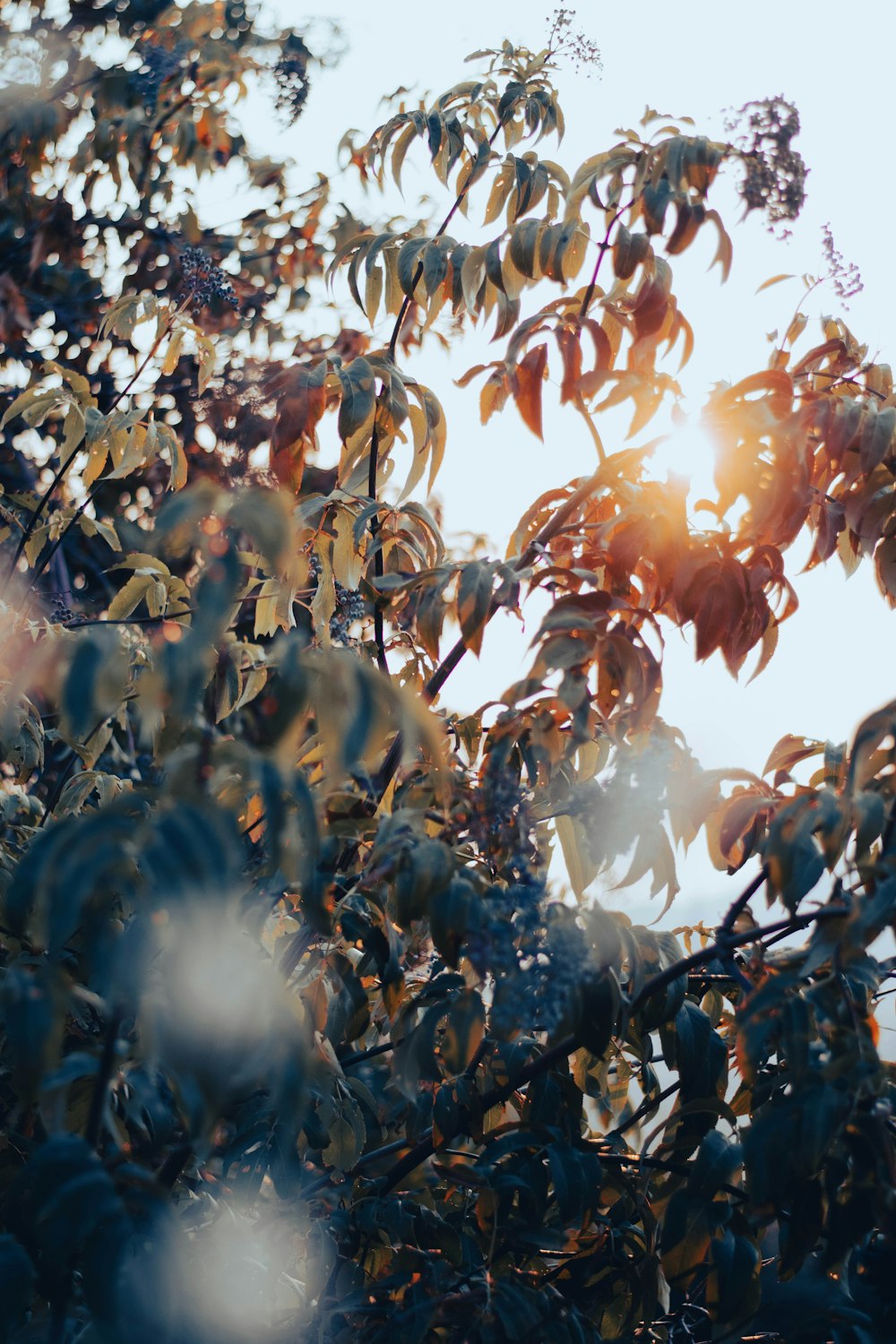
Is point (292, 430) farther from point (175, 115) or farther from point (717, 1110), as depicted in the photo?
point (175, 115)

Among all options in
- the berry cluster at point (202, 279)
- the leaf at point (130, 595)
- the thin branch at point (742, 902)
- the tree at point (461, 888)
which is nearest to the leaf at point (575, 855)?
the tree at point (461, 888)

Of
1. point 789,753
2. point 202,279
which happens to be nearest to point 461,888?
point 789,753

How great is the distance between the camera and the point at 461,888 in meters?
0.81

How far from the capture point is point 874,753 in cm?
94

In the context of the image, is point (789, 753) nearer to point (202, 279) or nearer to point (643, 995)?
point (643, 995)

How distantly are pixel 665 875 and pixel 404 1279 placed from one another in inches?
23.8

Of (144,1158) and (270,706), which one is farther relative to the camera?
(144,1158)

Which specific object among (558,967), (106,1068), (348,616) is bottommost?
(106,1068)

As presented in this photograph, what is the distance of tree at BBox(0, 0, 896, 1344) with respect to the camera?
→ 0.71m

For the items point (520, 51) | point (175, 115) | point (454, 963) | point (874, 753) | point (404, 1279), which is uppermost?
point (175, 115)

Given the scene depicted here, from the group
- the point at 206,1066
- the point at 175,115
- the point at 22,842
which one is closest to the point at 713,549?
the point at 206,1066

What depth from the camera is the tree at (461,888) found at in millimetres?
714

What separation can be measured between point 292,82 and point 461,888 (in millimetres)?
3791

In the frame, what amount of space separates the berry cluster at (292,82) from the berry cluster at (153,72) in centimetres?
37
